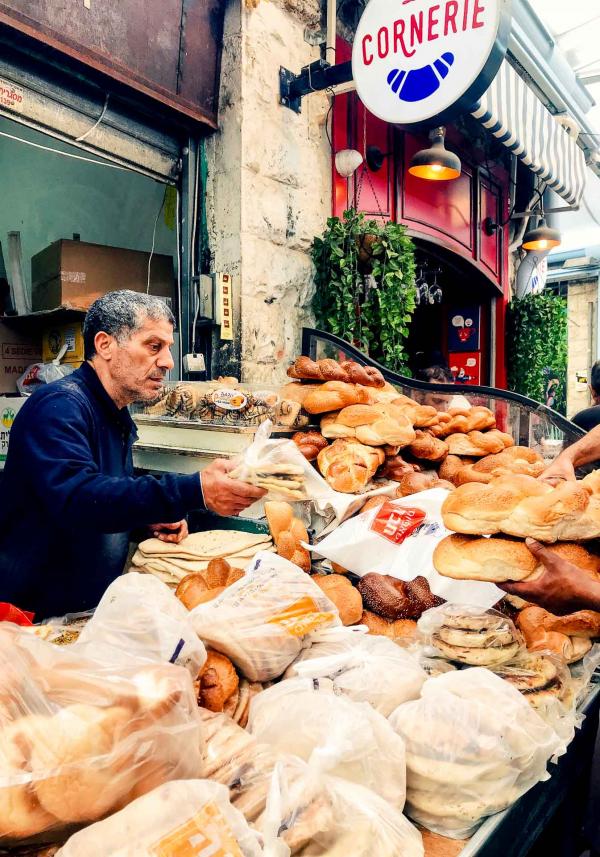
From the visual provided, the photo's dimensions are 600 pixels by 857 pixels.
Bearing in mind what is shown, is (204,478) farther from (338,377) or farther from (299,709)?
(338,377)

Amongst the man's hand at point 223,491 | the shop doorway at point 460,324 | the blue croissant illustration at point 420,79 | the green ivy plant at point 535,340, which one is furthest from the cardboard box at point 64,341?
the green ivy plant at point 535,340

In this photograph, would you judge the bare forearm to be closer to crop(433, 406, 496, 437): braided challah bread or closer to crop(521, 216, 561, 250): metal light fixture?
crop(433, 406, 496, 437): braided challah bread

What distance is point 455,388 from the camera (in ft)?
13.4

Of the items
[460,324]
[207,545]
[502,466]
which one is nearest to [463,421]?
[502,466]

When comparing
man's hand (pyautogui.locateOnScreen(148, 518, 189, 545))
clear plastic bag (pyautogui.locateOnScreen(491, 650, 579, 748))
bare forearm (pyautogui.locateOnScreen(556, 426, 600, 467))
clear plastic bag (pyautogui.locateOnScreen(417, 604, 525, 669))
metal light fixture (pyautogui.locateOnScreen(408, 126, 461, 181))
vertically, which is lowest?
clear plastic bag (pyautogui.locateOnScreen(491, 650, 579, 748))

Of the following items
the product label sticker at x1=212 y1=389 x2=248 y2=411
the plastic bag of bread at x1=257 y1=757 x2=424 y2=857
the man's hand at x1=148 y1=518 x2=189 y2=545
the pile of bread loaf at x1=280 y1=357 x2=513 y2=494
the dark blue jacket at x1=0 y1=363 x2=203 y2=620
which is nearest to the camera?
the plastic bag of bread at x1=257 y1=757 x2=424 y2=857

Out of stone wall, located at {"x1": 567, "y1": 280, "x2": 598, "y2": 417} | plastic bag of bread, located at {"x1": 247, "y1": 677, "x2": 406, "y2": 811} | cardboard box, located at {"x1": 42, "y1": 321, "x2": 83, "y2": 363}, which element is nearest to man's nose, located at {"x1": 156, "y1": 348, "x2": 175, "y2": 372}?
plastic bag of bread, located at {"x1": 247, "y1": 677, "x2": 406, "y2": 811}

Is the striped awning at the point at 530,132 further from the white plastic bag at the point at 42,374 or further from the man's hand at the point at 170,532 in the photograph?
the man's hand at the point at 170,532

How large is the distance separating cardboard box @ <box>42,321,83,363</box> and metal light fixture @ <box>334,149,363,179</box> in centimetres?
266

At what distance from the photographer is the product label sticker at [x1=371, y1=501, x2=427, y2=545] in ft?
6.82

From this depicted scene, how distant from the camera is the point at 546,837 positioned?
1946 mm

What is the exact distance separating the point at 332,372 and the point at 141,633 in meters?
2.14

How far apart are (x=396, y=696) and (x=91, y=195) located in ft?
19.0

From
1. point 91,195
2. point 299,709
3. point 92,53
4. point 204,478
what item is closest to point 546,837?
point 299,709
